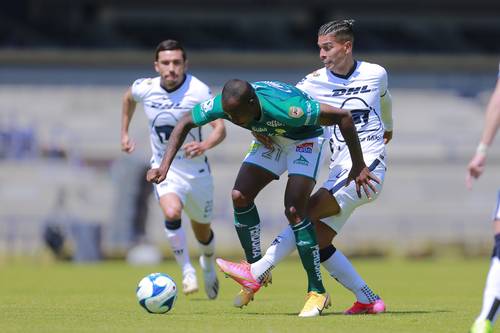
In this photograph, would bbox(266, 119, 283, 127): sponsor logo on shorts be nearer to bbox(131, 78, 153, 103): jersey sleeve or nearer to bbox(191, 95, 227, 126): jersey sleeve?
bbox(191, 95, 227, 126): jersey sleeve

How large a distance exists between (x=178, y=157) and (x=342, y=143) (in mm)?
3743

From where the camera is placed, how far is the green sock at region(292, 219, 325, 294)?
9.32 metres

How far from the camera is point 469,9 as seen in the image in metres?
44.2

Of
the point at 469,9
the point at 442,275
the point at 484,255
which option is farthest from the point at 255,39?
the point at 442,275

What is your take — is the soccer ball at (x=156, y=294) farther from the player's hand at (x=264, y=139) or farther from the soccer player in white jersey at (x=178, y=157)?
the soccer player in white jersey at (x=178, y=157)

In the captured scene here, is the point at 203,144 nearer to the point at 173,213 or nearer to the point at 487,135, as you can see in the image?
the point at 173,213

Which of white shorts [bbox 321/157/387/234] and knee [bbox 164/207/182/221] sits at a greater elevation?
white shorts [bbox 321/157/387/234]

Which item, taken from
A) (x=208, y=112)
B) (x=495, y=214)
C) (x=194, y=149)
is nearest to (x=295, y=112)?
(x=208, y=112)

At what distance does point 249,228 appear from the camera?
1005 centimetres

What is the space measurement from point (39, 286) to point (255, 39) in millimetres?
26317

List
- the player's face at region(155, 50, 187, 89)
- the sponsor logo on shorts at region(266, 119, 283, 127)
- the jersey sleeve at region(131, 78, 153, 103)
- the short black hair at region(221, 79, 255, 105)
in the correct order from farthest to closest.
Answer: the jersey sleeve at region(131, 78, 153, 103) → the player's face at region(155, 50, 187, 89) → the sponsor logo on shorts at region(266, 119, 283, 127) → the short black hair at region(221, 79, 255, 105)

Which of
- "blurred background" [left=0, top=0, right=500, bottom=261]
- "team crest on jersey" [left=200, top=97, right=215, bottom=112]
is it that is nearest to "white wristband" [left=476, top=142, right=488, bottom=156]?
"team crest on jersey" [left=200, top=97, right=215, bottom=112]

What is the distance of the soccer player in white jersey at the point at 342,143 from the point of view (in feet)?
31.8

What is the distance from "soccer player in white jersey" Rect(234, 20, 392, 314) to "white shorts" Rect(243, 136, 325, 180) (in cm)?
18
